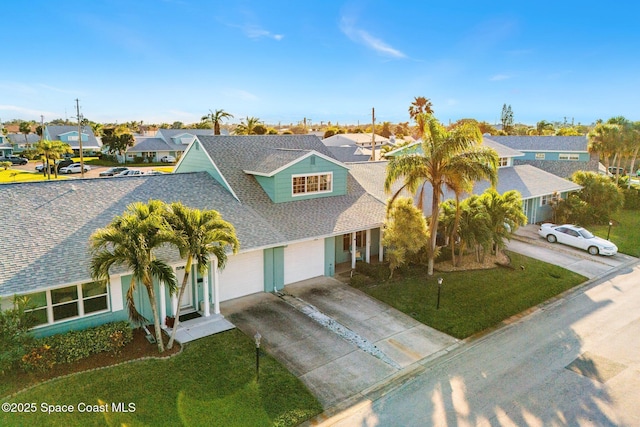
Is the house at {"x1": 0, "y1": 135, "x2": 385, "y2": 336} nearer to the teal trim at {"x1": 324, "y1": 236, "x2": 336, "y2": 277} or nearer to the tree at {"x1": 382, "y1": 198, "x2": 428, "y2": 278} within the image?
the teal trim at {"x1": 324, "y1": 236, "x2": 336, "y2": 277}

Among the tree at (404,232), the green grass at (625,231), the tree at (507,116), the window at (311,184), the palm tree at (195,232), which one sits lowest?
the green grass at (625,231)

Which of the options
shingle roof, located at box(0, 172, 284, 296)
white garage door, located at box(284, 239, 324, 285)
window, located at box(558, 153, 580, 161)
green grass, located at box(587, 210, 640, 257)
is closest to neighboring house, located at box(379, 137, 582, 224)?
green grass, located at box(587, 210, 640, 257)

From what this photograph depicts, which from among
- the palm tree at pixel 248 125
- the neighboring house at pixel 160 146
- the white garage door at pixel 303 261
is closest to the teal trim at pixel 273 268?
the white garage door at pixel 303 261

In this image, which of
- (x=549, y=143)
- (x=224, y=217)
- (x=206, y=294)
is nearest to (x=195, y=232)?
(x=206, y=294)

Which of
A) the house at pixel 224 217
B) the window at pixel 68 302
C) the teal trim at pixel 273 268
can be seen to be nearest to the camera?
the window at pixel 68 302

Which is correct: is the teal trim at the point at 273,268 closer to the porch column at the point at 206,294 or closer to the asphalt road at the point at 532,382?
the porch column at the point at 206,294

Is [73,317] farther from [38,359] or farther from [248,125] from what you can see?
[248,125]

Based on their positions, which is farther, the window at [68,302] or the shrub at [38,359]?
the window at [68,302]

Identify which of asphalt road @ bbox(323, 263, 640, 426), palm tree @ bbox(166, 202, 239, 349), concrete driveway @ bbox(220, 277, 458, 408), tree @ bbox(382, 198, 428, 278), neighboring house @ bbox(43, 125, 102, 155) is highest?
neighboring house @ bbox(43, 125, 102, 155)
